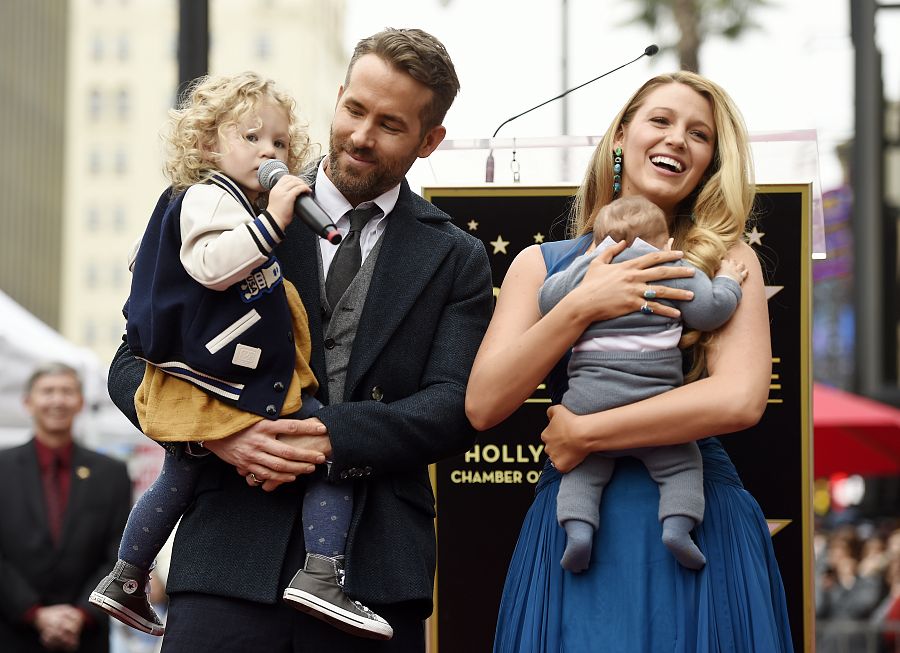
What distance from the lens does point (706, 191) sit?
3.42 meters

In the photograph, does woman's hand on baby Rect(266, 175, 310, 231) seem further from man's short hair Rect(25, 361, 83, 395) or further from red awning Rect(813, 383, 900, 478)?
red awning Rect(813, 383, 900, 478)

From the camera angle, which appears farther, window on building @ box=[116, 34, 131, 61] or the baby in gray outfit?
window on building @ box=[116, 34, 131, 61]

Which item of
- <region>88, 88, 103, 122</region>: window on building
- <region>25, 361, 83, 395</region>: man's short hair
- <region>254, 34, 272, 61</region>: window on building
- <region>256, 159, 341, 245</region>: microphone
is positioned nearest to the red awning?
<region>25, 361, 83, 395</region>: man's short hair

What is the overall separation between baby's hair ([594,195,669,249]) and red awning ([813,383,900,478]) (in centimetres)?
611

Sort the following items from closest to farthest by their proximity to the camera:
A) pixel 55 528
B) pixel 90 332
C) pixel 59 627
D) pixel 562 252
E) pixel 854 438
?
1. pixel 562 252
2. pixel 59 627
3. pixel 55 528
4. pixel 854 438
5. pixel 90 332

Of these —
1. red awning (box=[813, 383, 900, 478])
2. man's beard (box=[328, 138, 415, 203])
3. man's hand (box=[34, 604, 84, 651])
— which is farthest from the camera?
red awning (box=[813, 383, 900, 478])

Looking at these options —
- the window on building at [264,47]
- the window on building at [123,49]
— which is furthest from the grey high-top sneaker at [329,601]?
the window on building at [123,49]

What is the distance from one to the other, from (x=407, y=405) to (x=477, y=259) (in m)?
0.48

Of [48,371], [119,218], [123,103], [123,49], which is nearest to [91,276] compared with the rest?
[119,218]

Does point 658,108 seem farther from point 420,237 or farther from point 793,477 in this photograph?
point 793,477

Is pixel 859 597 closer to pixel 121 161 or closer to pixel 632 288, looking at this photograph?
pixel 632 288

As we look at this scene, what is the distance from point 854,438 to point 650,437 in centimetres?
Answer: 679

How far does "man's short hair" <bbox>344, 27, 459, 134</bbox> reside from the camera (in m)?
3.27

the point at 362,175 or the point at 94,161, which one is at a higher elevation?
the point at 94,161
